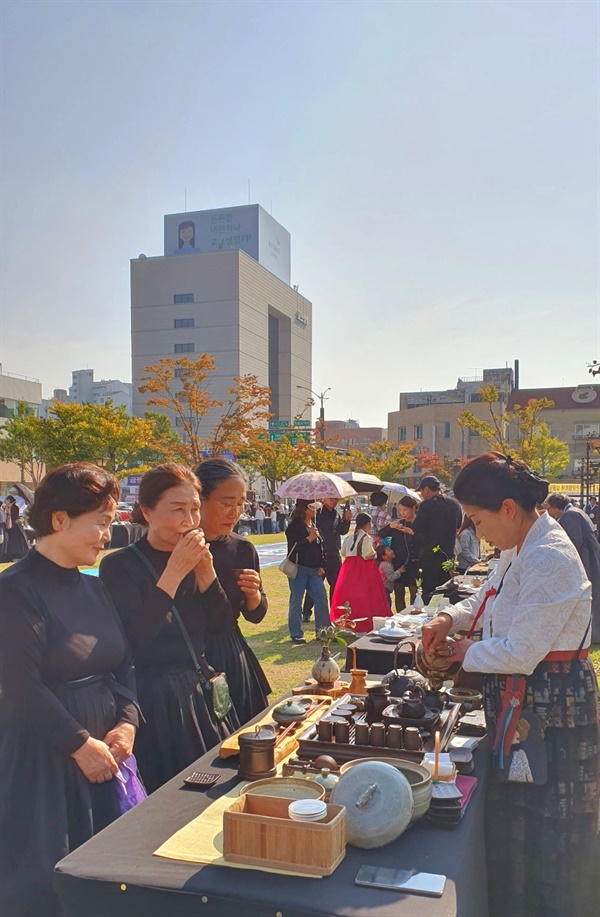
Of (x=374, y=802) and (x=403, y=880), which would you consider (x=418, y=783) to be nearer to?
(x=374, y=802)

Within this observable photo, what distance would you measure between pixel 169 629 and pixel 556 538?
1.42 metres

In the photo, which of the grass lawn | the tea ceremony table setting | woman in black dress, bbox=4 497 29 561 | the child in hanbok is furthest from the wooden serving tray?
woman in black dress, bbox=4 497 29 561

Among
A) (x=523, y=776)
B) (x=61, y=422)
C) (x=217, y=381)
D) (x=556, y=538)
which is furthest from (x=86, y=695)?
(x=217, y=381)

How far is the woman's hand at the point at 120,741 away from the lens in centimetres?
211

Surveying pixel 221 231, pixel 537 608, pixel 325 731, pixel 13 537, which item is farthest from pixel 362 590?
pixel 221 231

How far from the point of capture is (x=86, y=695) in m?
2.13

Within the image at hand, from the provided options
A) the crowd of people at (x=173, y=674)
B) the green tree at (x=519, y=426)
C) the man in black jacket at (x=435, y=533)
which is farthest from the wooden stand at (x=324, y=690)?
the green tree at (x=519, y=426)

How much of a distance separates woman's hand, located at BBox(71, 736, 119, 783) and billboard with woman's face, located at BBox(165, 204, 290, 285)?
238 ft

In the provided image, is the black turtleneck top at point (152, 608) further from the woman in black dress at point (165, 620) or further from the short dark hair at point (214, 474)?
the short dark hair at point (214, 474)

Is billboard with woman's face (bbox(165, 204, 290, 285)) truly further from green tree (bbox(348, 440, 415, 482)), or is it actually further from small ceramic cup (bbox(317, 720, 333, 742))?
small ceramic cup (bbox(317, 720, 333, 742))

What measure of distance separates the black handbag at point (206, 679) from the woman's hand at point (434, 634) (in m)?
0.80

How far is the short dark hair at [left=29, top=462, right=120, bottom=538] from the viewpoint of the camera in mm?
2182

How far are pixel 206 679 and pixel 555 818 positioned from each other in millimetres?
1288

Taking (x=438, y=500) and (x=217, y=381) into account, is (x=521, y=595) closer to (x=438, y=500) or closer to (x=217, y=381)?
(x=438, y=500)
